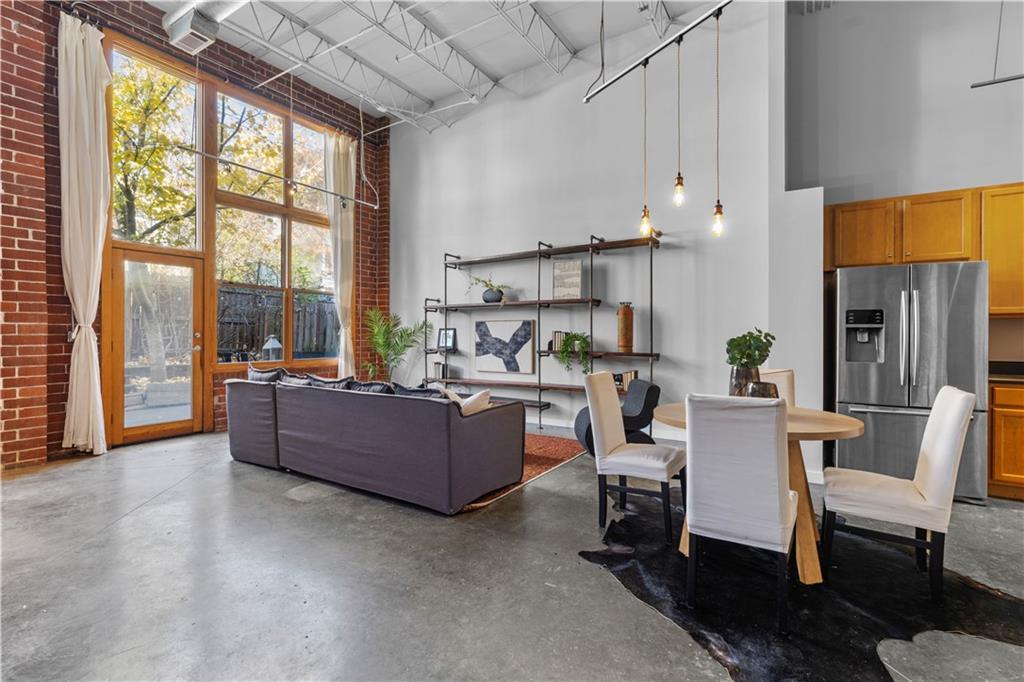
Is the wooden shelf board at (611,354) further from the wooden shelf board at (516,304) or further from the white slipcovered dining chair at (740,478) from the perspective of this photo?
the white slipcovered dining chair at (740,478)

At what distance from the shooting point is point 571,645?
1.78 metres

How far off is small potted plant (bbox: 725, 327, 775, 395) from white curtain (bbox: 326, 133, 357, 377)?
5655mm

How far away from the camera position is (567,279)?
5715 mm

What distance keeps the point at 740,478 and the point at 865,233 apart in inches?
138

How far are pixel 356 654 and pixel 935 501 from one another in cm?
252

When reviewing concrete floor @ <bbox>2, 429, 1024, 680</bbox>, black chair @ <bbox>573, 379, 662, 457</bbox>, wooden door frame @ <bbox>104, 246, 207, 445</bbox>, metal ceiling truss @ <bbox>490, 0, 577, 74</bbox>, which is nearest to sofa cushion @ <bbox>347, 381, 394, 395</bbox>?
concrete floor @ <bbox>2, 429, 1024, 680</bbox>

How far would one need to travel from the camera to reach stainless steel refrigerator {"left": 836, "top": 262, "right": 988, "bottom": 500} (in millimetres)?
3338

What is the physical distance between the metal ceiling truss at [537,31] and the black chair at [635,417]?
13.0 feet

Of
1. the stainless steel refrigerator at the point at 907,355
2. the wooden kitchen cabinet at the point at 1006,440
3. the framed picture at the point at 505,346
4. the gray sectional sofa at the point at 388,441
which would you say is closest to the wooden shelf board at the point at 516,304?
the framed picture at the point at 505,346

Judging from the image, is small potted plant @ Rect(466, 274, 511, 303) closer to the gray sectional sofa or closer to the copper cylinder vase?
the copper cylinder vase

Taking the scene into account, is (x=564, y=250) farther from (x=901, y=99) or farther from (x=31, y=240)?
(x=31, y=240)

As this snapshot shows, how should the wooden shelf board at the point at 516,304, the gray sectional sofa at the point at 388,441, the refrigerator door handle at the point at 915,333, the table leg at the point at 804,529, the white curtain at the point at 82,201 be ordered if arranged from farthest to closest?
the wooden shelf board at the point at 516,304, the white curtain at the point at 82,201, the refrigerator door handle at the point at 915,333, the gray sectional sofa at the point at 388,441, the table leg at the point at 804,529

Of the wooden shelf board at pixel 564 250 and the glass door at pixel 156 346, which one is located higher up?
the wooden shelf board at pixel 564 250

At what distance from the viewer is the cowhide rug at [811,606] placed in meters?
1.71
